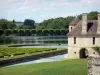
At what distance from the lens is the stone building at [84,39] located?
43.8 meters

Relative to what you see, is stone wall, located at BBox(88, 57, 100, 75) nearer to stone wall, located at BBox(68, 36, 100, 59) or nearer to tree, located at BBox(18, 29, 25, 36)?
stone wall, located at BBox(68, 36, 100, 59)

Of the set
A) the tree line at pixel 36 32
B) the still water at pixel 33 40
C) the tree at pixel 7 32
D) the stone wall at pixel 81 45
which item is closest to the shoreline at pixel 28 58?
the stone wall at pixel 81 45

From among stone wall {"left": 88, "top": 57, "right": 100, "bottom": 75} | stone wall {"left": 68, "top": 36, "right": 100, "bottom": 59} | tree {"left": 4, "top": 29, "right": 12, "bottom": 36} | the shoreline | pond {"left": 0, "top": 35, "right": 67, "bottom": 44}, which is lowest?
pond {"left": 0, "top": 35, "right": 67, "bottom": 44}

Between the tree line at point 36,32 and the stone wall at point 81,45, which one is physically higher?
the stone wall at point 81,45

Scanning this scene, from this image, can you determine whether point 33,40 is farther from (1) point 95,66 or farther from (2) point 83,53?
(1) point 95,66

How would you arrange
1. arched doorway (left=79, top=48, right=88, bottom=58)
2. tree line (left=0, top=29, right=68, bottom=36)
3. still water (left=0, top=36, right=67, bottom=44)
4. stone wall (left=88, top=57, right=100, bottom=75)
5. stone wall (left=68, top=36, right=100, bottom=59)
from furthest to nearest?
tree line (left=0, top=29, right=68, bottom=36) < still water (left=0, top=36, right=67, bottom=44) < arched doorway (left=79, top=48, right=88, bottom=58) < stone wall (left=68, top=36, right=100, bottom=59) < stone wall (left=88, top=57, right=100, bottom=75)

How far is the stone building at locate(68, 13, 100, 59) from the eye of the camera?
43844 millimetres

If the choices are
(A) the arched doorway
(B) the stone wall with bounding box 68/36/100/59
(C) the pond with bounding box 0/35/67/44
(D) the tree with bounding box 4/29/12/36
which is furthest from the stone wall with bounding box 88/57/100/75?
(D) the tree with bounding box 4/29/12/36

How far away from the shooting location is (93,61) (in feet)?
53.6

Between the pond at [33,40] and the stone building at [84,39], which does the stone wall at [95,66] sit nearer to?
the stone building at [84,39]

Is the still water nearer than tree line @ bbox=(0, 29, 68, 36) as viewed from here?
Yes

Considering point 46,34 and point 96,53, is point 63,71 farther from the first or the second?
point 46,34

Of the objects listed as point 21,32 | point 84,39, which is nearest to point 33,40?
point 21,32

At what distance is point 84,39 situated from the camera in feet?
147
